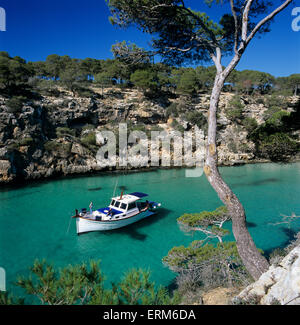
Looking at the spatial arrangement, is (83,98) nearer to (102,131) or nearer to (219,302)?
(102,131)

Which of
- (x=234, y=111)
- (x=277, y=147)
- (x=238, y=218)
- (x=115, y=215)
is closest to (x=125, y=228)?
(x=115, y=215)

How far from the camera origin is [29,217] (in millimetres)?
10797

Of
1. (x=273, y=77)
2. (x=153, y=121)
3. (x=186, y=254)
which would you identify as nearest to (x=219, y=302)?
(x=186, y=254)

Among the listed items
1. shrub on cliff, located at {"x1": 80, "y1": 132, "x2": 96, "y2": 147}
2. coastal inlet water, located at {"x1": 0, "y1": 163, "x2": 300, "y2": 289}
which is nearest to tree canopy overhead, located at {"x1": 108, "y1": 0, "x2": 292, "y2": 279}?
coastal inlet water, located at {"x1": 0, "y1": 163, "x2": 300, "y2": 289}

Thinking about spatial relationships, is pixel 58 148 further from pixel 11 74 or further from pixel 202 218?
pixel 202 218

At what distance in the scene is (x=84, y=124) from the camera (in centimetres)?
2766

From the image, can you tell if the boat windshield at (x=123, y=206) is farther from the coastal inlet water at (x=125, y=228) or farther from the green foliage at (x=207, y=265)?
the green foliage at (x=207, y=265)

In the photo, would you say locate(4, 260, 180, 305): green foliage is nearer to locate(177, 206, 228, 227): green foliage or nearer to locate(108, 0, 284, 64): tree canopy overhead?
locate(177, 206, 228, 227): green foliage

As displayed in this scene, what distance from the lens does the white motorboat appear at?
8.81 m

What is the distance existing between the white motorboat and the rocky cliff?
12.4 m

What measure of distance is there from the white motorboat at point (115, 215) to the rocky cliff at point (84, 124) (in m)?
12.4

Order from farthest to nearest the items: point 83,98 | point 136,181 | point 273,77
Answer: point 273,77 → point 83,98 → point 136,181

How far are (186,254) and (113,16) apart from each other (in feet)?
20.5
